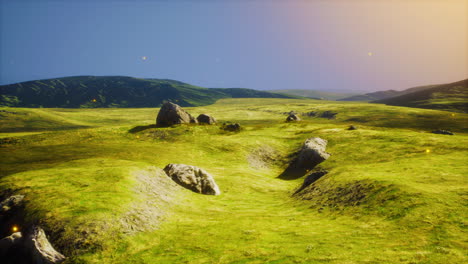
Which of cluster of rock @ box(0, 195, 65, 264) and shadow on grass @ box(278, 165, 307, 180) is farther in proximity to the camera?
shadow on grass @ box(278, 165, 307, 180)

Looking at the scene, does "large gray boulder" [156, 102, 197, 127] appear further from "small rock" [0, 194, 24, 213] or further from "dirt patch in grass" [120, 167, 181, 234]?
"small rock" [0, 194, 24, 213]

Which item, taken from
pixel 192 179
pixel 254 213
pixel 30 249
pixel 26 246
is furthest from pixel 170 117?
pixel 30 249

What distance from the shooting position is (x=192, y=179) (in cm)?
3159

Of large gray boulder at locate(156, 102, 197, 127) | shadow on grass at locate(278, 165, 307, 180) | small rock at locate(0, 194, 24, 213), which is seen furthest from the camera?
large gray boulder at locate(156, 102, 197, 127)

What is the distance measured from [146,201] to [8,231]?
391 inches

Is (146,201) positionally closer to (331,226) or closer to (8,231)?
(8,231)

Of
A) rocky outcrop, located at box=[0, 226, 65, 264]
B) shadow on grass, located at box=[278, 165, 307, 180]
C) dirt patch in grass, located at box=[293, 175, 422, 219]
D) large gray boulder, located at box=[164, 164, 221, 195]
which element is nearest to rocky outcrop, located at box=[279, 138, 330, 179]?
shadow on grass, located at box=[278, 165, 307, 180]

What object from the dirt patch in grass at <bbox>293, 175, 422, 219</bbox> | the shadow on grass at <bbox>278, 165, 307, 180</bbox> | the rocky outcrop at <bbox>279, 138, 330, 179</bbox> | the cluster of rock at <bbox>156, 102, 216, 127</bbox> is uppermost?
the cluster of rock at <bbox>156, 102, 216, 127</bbox>

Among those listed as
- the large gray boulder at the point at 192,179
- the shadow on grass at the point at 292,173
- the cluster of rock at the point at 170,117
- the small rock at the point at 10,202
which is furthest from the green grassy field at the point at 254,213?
the cluster of rock at the point at 170,117

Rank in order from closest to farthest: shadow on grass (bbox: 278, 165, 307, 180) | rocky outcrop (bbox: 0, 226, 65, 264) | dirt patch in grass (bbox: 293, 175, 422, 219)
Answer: rocky outcrop (bbox: 0, 226, 65, 264), dirt patch in grass (bbox: 293, 175, 422, 219), shadow on grass (bbox: 278, 165, 307, 180)

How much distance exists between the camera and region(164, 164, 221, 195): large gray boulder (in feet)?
102

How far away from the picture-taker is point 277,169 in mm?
50500

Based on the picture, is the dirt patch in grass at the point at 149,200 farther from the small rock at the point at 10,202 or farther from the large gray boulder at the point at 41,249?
the small rock at the point at 10,202

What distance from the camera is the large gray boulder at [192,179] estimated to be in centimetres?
3097
